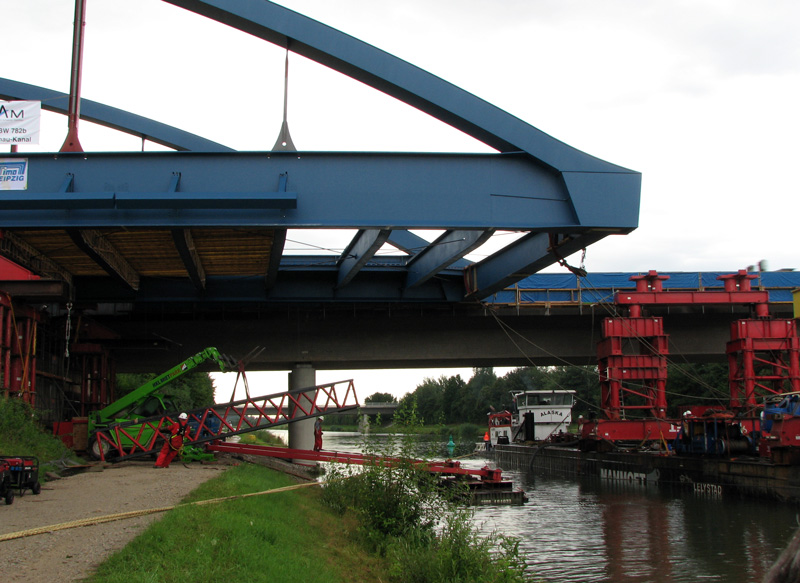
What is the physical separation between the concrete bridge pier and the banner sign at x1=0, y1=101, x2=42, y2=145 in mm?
15092

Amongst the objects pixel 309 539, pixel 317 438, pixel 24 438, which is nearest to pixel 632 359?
pixel 317 438

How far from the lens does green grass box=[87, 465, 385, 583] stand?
280 inches

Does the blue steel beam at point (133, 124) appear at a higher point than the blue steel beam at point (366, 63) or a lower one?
higher

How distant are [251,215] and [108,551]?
943 cm

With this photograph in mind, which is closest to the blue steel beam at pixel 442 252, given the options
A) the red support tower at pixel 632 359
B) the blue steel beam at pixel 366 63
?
the blue steel beam at pixel 366 63

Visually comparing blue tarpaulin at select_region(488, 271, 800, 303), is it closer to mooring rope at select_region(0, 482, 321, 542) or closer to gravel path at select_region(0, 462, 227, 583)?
gravel path at select_region(0, 462, 227, 583)

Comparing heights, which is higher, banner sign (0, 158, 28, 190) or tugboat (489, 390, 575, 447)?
banner sign (0, 158, 28, 190)

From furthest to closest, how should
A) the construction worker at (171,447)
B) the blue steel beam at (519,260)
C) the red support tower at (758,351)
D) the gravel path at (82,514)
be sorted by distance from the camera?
1. the red support tower at (758,351)
2. the construction worker at (171,447)
3. the blue steel beam at (519,260)
4. the gravel path at (82,514)

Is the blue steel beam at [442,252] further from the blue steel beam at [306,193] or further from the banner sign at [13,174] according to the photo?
the banner sign at [13,174]

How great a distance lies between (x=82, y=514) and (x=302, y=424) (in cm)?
1813

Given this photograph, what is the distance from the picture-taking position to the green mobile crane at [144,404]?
70.9 feet

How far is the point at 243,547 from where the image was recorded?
8.32 m

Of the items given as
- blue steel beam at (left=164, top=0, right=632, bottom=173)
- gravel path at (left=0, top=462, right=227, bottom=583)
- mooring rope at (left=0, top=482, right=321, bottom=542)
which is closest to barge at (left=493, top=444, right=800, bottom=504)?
blue steel beam at (left=164, top=0, right=632, bottom=173)

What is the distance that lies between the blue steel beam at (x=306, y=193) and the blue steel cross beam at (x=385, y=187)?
0.02 metres
